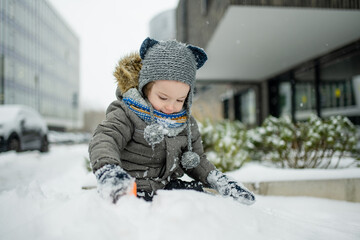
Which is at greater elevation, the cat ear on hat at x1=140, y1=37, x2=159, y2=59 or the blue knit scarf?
the cat ear on hat at x1=140, y1=37, x2=159, y2=59

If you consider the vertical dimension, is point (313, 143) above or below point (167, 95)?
below

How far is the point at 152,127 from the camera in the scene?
1271 mm

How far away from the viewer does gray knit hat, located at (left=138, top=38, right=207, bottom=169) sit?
129cm

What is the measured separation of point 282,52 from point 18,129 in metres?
6.69

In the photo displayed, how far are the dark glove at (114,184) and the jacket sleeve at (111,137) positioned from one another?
91 millimetres

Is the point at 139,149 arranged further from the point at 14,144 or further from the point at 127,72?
the point at 14,144

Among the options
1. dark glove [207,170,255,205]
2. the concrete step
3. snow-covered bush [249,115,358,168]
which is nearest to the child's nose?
dark glove [207,170,255,205]

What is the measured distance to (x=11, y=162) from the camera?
517 centimetres

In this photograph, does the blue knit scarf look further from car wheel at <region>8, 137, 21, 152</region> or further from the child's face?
car wheel at <region>8, 137, 21, 152</region>

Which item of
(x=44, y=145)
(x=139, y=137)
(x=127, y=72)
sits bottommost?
(x=44, y=145)

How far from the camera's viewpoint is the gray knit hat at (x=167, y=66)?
4.25ft

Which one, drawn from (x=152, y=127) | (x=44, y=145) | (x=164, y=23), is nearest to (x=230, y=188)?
(x=152, y=127)

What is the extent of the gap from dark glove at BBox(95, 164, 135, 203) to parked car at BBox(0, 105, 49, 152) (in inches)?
191

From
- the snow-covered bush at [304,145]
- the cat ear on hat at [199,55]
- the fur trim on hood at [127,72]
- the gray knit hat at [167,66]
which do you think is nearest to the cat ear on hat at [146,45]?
the gray knit hat at [167,66]
